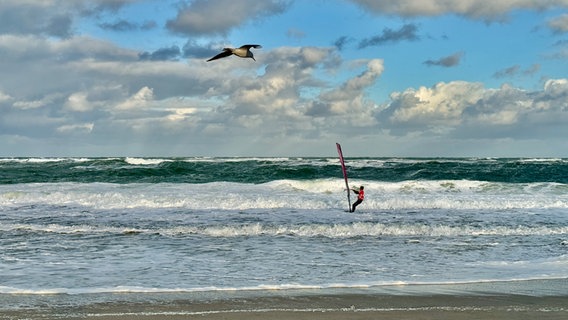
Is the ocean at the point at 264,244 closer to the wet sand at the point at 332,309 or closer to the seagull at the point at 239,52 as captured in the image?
the wet sand at the point at 332,309

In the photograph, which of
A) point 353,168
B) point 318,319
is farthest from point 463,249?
point 353,168

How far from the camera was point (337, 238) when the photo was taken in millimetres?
13703

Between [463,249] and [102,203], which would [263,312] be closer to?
[463,249]

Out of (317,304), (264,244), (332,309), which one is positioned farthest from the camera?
(264,244)

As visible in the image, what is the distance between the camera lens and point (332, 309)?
23.2ft

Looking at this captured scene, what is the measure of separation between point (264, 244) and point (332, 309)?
568 centimetres

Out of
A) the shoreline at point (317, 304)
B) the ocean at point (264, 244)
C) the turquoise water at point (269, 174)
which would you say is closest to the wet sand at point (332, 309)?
the shoreline at point (317, 304)

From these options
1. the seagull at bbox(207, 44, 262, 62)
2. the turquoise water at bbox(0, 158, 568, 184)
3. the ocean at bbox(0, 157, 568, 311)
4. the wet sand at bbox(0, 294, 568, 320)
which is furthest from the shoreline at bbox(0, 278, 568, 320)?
the turquoise water at bbox(0, 158, 568, 184)

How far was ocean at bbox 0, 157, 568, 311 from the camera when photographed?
8.74 meters

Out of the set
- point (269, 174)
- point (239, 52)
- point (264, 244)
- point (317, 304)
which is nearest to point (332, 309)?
point (317, 304)

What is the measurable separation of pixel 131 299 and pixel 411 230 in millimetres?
8876

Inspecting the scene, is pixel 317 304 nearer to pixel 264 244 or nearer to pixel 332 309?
pixel 332 309

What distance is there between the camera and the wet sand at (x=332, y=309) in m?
6.70

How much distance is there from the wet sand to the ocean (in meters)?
0.57
